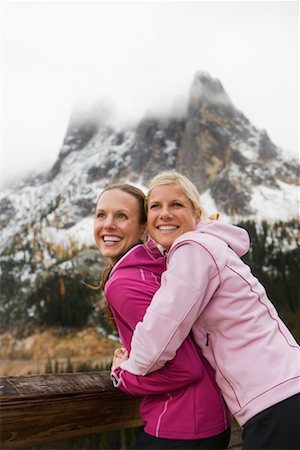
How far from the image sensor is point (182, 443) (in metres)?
1.31

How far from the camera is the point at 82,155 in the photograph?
113 ft

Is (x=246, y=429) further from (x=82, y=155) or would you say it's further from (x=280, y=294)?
(x=82, y=155)

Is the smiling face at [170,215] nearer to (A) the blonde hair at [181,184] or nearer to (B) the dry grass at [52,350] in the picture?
(A) the blonde hair at [181,184]

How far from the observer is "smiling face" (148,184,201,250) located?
157 centimetres

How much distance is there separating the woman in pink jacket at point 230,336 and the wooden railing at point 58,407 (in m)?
0.21

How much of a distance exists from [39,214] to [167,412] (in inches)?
1200

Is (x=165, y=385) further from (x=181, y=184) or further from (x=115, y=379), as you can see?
(x=181, y=184)

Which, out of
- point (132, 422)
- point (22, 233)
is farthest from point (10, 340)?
point (132, 422)

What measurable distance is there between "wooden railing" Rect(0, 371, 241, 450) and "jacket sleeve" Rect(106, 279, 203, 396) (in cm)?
14

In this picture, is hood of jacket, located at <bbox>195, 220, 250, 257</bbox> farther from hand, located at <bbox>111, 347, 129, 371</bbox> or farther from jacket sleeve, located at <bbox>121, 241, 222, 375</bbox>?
hand, located at <bbox>111, 347, 129, 371</bbox>

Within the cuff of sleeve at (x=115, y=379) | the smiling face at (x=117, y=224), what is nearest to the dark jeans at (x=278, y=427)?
the cuff of sleeve at (x=115, y=379)

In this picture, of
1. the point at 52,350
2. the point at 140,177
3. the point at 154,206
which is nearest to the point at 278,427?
the point at 154,206

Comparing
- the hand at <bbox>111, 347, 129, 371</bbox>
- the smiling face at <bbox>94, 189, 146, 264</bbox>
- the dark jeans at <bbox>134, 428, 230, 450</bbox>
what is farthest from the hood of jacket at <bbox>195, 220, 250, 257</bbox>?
the dark jeans at <bbox>134, 428, 230, 450</bbox>

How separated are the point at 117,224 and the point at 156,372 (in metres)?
0.56
